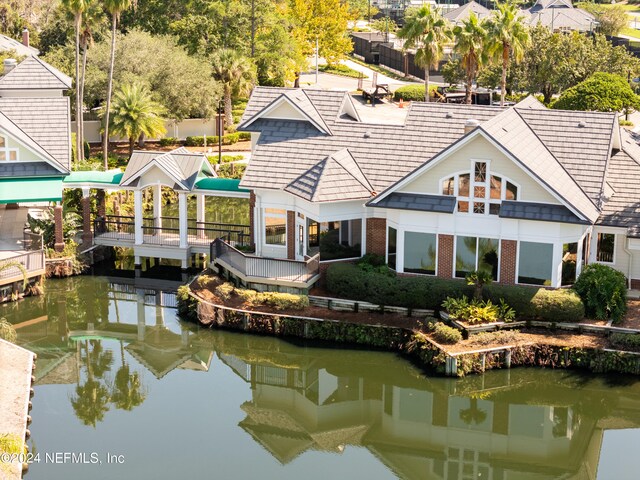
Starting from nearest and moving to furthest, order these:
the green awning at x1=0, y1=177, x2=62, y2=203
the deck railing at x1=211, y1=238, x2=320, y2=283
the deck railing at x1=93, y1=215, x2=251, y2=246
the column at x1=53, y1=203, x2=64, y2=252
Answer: the deck railing at x1=211, y1=238, x2=320, y2=283, the green awning at x1=0, y1=177, x2=62, y2=203, the column at x1=53, y1=203, x2=64, y2=252, the deck railing at x1=93, y1=215, x2=251, y2=246

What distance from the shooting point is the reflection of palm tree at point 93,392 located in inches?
1362

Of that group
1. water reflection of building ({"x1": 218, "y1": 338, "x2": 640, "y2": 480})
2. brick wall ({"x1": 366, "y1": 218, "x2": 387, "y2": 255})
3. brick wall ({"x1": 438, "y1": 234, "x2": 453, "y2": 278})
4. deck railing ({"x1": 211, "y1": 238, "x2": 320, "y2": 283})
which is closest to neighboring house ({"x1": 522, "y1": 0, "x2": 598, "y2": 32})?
brick wall ({"x1": 366, "y1": 218, "x2": 387, "y2": 255})

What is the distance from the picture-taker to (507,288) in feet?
128

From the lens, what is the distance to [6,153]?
1858 inches

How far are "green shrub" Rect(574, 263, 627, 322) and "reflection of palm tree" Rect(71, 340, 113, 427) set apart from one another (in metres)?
17.1

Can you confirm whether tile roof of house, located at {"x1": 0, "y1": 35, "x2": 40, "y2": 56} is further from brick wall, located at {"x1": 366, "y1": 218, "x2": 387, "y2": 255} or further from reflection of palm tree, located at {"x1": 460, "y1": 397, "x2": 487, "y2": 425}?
reflection of palm tree, located at {"x1": 460, "y1": 397, "x2": 487, "y2": 425}

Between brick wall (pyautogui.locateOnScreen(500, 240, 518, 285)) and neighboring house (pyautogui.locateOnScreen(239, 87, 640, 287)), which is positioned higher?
neighboring house (pyautogui.locateOnScreen(239, 87, 640, 287))

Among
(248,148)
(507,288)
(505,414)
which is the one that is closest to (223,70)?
(248,148)

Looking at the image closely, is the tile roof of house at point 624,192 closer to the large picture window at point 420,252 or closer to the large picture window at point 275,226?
the large picture window at point 420,252

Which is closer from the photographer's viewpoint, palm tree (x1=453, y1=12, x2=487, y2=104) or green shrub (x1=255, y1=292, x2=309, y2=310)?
green shrub (x1=255, y1=292, x2=309, y2=310)

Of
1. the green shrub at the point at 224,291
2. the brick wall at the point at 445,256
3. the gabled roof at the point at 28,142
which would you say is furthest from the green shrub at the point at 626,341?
the gabled roof at the point at 28,142

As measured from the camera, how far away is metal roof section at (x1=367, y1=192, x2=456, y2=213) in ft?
132

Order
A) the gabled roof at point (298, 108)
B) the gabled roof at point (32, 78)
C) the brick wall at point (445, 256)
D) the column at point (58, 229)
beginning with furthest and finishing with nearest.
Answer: the gabled roof at point (32, 78) → the column at point (58, 229) → the gabled roof at point (298, 108) → the brick wall at point (445, 256)

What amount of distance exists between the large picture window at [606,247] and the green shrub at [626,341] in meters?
5.25
